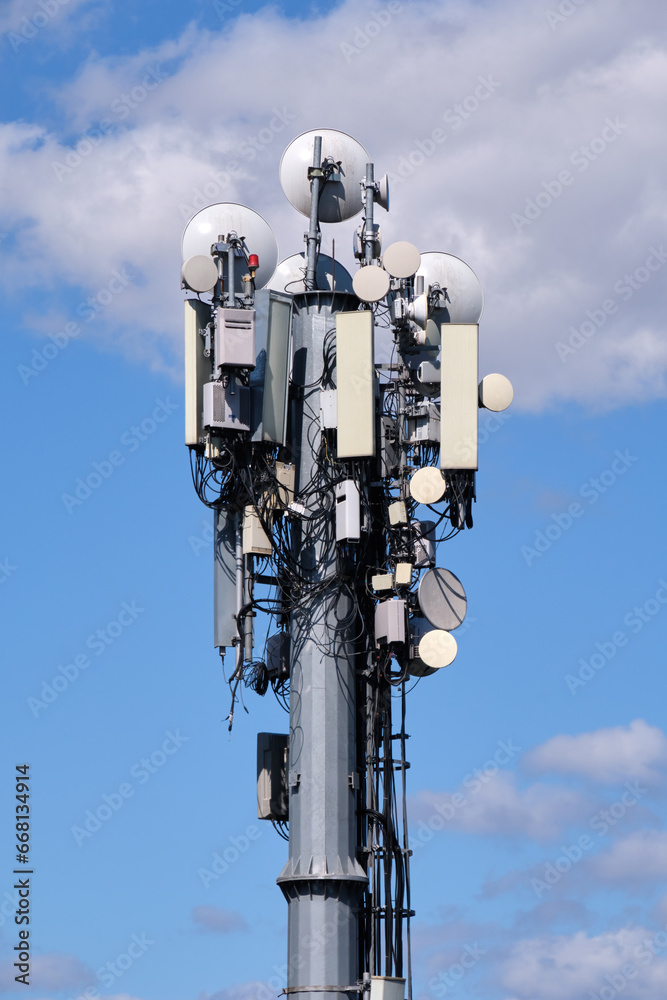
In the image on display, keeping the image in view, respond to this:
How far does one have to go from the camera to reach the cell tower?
36.5 m

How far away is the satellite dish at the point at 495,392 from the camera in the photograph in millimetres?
37844

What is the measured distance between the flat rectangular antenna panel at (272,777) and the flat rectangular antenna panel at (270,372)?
6.47m

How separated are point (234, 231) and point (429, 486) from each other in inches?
291

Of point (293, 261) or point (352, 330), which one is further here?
point (293, 261)

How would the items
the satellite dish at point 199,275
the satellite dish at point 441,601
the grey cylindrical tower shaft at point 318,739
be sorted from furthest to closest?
the satellite dish at point 199,275 → the satellite dish at point 441,601 → the grey cylindrical tower shaft at point 318,739

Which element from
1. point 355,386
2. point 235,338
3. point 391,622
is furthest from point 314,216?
point 391,622

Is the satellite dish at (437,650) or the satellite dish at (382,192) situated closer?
the satellite dish at (437,650)

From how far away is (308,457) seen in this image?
126 feet

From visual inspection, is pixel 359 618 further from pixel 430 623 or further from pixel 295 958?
pixel 295 958

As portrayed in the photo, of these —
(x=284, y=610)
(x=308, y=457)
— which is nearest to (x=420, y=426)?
(x=308, y=457)

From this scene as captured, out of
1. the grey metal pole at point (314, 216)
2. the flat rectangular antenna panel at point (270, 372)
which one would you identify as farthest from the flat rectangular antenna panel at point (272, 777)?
the grey metal pole at point (314, 216)

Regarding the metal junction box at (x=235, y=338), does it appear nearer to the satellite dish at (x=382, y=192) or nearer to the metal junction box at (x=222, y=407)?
the metal junction box at (x=222, y=407)

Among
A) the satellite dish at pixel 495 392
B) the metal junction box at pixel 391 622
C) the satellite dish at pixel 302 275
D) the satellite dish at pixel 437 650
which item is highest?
the satellite dish at pixel 302 275

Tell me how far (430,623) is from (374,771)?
3.29m
